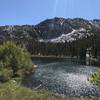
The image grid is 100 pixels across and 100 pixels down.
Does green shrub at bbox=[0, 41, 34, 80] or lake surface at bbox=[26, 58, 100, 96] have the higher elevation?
green shrub at bbox=[0, 41, 34, 80]

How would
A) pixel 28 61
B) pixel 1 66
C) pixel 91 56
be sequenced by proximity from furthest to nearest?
A: pixel 91 56 < pixel 28 61 < pixel 1 66

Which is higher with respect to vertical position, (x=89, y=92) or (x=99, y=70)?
(x=99, y=70)

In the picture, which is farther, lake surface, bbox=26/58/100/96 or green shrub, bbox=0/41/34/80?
green shrub, bbox=0/41/34/80

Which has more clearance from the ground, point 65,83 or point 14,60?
point 14,60

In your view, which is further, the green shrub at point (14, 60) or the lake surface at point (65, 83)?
the green shrub at point (14, 60)

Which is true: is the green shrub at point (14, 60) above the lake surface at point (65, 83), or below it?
above

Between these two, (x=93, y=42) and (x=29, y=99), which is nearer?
(x=29, y=99)

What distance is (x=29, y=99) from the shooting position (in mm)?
9969

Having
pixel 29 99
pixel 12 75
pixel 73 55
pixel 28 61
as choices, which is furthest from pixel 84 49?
pixel 29 99

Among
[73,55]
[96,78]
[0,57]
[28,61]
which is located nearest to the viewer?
[96,78]

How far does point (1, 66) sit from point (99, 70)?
60.5 metres

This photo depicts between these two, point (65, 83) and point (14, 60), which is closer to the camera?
point (65, 83)

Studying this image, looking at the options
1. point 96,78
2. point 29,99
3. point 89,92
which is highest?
point 96,78

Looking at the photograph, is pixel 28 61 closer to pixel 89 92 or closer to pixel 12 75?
pixel 12 75
